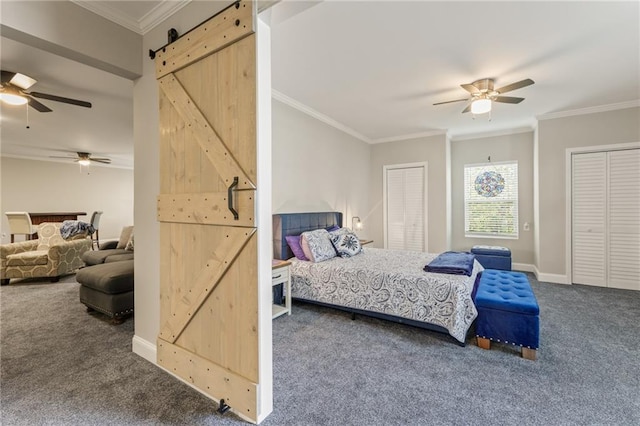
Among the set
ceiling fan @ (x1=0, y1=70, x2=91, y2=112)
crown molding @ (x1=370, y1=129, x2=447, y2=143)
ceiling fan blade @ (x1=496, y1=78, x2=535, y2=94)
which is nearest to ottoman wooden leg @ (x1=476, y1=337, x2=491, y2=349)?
ceiling fan blade @ (x1=496, y1=78, x2=535, y2=94)

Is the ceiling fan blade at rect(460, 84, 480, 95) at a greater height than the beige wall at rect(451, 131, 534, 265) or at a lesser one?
greater

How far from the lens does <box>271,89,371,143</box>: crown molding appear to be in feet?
12.7

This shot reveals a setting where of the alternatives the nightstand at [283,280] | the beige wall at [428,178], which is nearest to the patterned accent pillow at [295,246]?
the nightstand at [283,280]

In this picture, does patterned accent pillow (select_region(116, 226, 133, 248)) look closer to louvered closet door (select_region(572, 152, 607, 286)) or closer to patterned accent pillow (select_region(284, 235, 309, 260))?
→ patterned accent pillow (select_region(284, 235, 309, 260))

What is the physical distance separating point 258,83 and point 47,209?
31.5 feet

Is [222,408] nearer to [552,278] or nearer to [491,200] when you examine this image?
[552,278]

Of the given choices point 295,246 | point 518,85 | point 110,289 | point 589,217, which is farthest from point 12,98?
point 589,217

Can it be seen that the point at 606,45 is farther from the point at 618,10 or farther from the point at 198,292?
the point at 198,292

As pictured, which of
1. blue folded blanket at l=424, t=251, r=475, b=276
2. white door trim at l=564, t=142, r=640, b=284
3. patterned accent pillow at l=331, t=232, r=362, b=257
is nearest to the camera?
blue folded blanket at l=424, t=251, r=475, b=276

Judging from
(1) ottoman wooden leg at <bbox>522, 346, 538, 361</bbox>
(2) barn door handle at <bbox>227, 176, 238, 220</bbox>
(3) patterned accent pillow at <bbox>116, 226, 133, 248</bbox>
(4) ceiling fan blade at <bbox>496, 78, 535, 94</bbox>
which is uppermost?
(4) ceiling fan blade at <bbox>496, 78, 535, 94</bbox>

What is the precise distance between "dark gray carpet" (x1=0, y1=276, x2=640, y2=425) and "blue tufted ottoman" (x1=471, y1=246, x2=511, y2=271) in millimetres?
1723

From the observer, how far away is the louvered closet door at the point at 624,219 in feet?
13.7

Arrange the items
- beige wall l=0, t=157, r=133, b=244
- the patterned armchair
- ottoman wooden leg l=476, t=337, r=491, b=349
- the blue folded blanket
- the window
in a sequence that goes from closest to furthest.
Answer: ottoman wooden leg l=476, t=337, r=491, b=349 < the blue folded blanket < the patterned armchair < the window < beige wall l=0, t=157, r=133, b=244

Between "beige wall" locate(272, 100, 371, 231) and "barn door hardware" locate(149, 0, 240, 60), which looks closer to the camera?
"barn door hardware" locate(149, 0, 240, 60)
